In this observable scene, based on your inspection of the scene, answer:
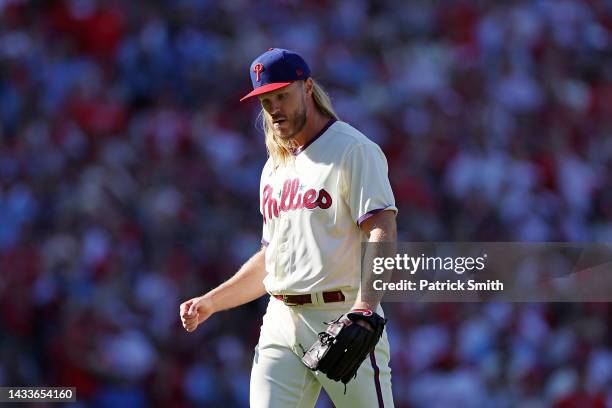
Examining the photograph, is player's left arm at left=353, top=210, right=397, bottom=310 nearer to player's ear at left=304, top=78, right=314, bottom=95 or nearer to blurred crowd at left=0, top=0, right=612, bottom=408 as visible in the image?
player's ear at left=304, top=78, right=314, bottom=95

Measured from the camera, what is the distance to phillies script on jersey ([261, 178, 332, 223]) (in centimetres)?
361

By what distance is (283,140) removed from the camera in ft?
Answer: 12.4

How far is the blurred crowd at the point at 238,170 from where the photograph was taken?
276 inches

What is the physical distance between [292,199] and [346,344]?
23.0 inches

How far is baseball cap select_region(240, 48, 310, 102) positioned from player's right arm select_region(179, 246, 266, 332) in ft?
1.97

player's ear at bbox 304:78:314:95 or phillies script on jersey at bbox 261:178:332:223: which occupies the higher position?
player's ear at bbox 304:78:314:95

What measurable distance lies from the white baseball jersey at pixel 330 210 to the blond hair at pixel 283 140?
0.10 meters

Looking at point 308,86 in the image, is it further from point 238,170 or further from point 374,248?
point 238,170

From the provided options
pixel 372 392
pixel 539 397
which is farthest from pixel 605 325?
pixel 372 392

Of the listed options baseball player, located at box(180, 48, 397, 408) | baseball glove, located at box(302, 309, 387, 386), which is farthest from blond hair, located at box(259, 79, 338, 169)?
baseball glove, located at box(302, 309, 387, 386)

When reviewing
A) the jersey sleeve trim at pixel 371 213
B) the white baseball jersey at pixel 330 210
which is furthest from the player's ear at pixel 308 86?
the jersey sleeve trim at pixel 371 213

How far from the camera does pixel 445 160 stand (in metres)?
7.95

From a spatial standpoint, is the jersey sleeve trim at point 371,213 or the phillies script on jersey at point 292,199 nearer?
the jersey sleeve trim at point 371,213

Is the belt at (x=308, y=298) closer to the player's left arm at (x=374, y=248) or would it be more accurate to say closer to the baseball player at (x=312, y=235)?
the baseball player at (x=312, y=235)
